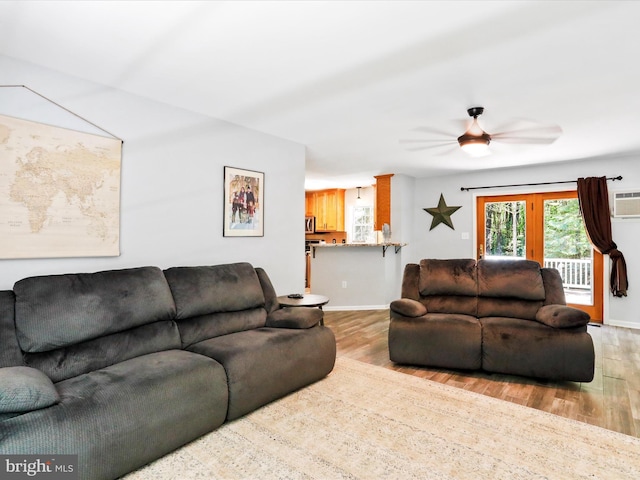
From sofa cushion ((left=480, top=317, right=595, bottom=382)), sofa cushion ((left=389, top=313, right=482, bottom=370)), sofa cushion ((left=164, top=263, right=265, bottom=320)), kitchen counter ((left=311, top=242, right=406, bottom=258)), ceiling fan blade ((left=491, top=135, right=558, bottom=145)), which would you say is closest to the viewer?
sofa cushion ((left=164, top=263, right=265, bottom=320))

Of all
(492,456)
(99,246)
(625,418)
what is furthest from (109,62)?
(625,418)

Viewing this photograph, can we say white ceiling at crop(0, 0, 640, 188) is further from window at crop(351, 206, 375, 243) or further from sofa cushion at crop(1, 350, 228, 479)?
window at crop(351, 206, 375, 243)

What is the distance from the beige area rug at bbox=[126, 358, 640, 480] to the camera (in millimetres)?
1834

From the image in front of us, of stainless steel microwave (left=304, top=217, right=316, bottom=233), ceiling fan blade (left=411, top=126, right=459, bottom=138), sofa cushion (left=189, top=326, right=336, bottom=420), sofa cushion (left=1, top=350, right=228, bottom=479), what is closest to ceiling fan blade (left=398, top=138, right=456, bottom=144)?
ceiling fan blade (left=411, top=126, right=459, bottom=138)

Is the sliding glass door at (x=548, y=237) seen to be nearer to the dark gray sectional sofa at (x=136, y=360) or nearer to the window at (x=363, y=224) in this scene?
the window at (x=363, y=224)

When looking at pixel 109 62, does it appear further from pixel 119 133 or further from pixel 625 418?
pixel 625 418

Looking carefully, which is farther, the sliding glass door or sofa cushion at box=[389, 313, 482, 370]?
the sliding glass door

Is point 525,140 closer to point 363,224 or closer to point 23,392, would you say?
point 363,224

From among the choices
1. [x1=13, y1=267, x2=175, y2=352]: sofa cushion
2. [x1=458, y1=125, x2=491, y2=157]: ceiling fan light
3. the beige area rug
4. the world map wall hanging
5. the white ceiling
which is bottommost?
the beige area rug

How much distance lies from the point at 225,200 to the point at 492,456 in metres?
2.88

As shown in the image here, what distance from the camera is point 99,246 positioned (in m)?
2.69

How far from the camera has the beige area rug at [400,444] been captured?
1.83 m

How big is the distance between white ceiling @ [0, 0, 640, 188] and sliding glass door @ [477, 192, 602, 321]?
1.95 metres

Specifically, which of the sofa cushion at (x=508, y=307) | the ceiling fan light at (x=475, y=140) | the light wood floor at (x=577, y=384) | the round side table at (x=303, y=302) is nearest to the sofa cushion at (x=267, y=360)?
the round side table at (x=303, y=302)
